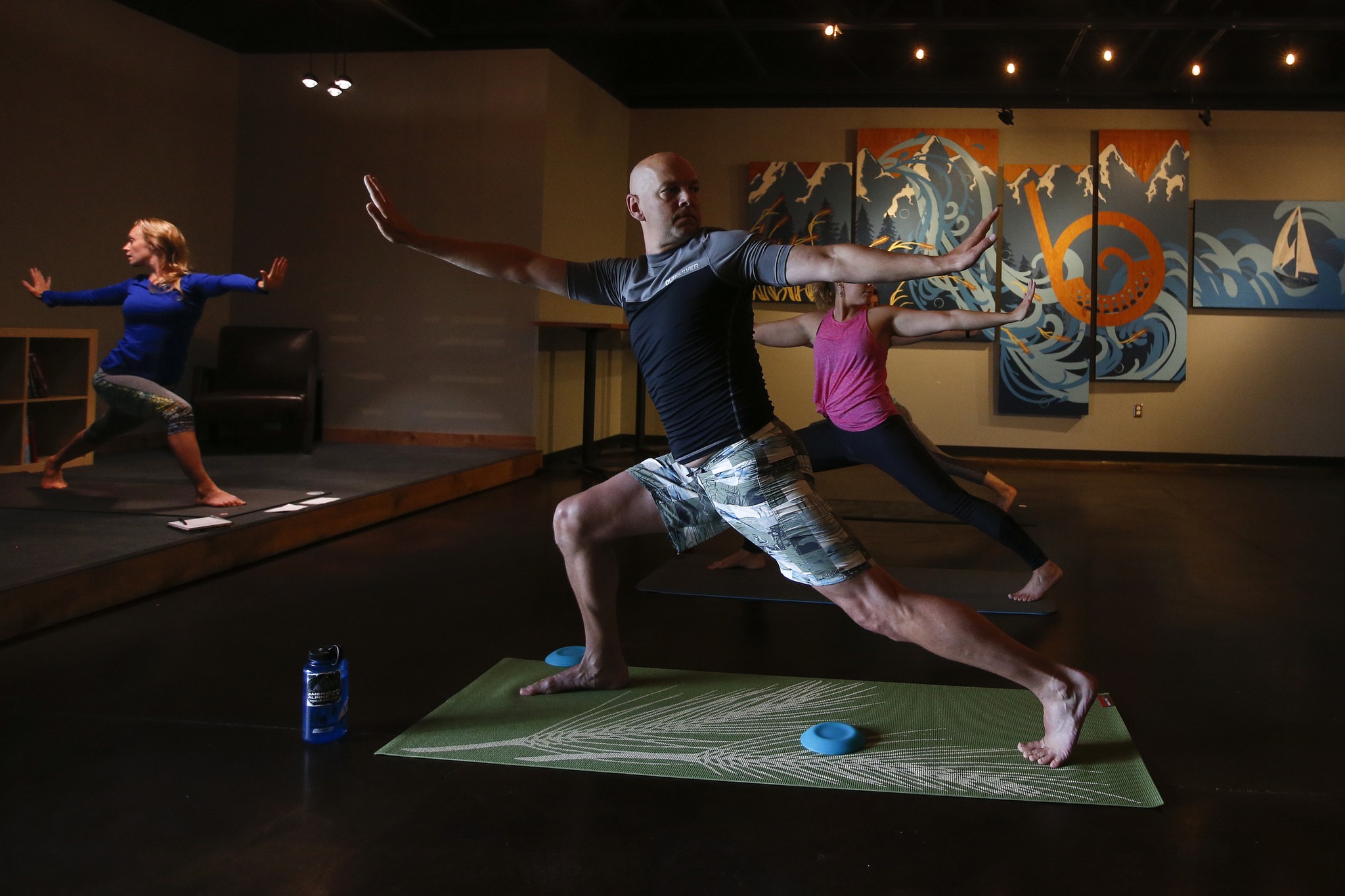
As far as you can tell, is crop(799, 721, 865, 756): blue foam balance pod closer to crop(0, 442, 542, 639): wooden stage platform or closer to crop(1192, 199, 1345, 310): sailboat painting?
crop(0, 442, 542, 639): wooden stage platform

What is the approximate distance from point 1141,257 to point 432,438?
6.01 meters

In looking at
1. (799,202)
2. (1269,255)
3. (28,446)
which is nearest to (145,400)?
(28,446)

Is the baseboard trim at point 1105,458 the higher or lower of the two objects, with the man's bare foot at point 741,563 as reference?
higher

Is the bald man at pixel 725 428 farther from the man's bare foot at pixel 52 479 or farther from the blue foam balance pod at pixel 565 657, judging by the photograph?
the man's bare foot at pixel 52 479

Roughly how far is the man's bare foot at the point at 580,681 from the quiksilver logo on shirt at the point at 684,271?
3.47 feet

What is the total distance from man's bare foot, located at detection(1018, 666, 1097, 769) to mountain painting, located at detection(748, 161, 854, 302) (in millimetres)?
7144

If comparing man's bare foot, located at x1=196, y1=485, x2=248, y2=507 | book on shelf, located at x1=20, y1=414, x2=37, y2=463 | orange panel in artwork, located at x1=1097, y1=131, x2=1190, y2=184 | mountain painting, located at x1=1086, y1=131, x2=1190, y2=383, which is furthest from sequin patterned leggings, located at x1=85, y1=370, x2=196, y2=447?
orange panel in artwork, located at x1=1097, y1=131, x2=1190, y2=184

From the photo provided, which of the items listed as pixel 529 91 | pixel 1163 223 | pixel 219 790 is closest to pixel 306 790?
pixel 219 790

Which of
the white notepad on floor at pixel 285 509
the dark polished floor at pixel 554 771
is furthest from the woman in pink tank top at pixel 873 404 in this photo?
the white notepad on floor at pixel 285 509

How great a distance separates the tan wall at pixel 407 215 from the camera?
759 cm

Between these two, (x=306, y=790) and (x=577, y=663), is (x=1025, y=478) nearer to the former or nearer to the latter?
(x=577, y=663)

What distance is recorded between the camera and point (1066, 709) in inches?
90.5

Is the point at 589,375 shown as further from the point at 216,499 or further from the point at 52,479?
the point at 52,479

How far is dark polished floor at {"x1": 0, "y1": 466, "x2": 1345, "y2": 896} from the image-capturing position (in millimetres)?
1841
